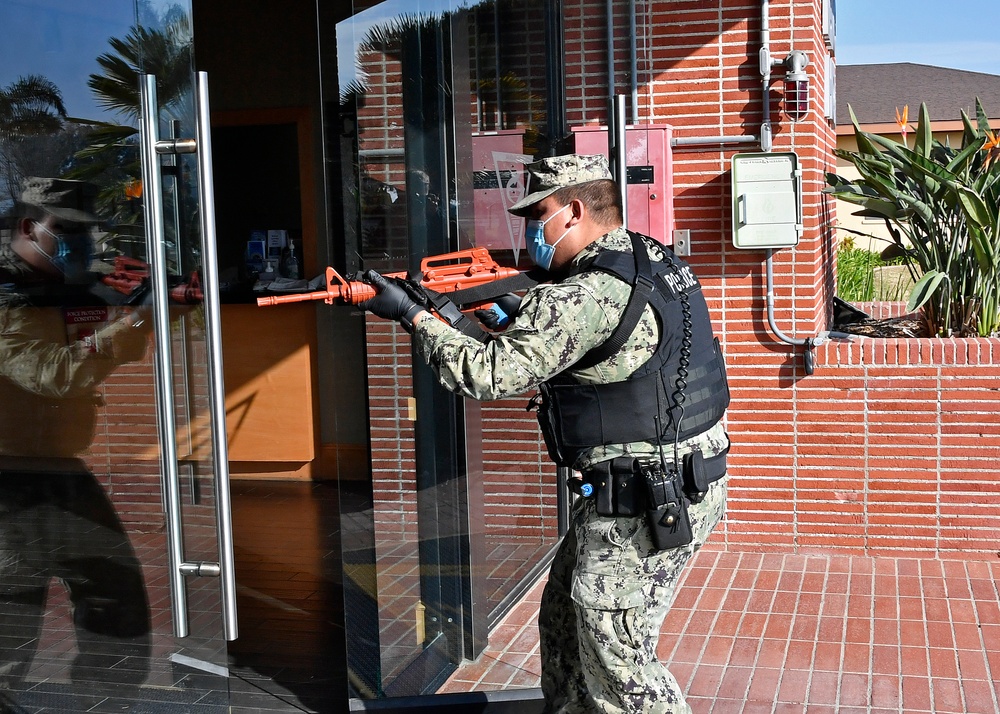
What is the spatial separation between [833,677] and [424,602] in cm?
166

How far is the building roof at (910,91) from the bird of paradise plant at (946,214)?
1575cm

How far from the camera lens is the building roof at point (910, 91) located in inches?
869

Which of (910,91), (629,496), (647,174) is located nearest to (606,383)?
(629,496)

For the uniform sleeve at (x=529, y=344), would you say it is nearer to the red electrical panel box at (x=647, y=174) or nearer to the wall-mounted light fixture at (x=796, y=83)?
the red electrical panel box at (x=647, y=174)

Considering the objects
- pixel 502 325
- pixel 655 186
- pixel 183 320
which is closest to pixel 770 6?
pixel 655 186

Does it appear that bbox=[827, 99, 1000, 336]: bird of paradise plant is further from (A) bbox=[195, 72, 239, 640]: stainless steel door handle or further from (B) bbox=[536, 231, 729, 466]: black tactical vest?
(A) bbox=[195, 72, 239, 640]: stainless steel door handle

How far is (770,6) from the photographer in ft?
18.1

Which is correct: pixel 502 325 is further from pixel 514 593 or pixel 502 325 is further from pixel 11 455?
pixel 514 593

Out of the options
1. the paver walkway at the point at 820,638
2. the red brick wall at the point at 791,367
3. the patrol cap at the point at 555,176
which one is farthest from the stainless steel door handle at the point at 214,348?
the red brick wall at the point at 791,367

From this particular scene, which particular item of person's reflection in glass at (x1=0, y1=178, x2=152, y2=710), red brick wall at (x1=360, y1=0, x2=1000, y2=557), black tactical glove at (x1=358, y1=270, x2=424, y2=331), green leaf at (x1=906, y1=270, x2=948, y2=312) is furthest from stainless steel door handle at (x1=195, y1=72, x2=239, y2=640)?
green leaf at (x1=906, y1=270, x2=948, y2=312)

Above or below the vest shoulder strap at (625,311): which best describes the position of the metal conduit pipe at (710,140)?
above

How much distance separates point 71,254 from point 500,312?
1.34m

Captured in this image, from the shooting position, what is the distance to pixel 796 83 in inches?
213

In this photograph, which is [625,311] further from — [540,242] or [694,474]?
[694,474]
